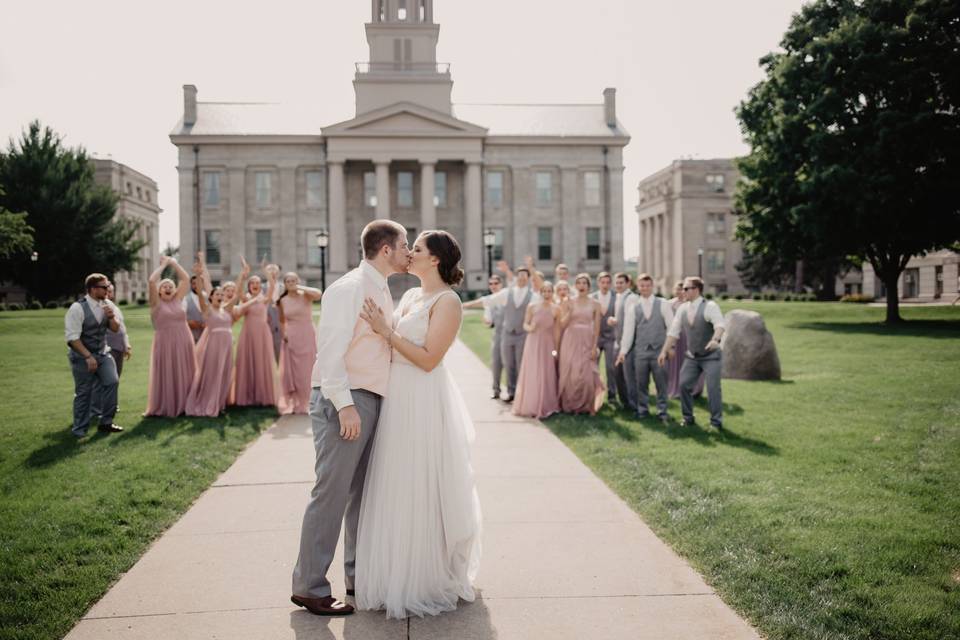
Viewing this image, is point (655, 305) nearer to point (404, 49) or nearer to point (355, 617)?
point (355, 617)

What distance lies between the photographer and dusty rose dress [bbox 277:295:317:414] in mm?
12656

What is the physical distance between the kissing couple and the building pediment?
55166 millimetres

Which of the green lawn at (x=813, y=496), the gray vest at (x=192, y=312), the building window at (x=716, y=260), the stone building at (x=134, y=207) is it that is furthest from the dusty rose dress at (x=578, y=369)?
the building window at (x=716, y=260)

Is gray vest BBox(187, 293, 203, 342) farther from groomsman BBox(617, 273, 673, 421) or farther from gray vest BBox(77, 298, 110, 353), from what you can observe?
groomsman BBox(617, 273, 673, 421)

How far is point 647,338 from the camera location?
38.8 ft

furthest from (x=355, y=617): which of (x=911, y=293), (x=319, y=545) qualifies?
(x=911, y=293)

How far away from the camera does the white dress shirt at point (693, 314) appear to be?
10.6 meters

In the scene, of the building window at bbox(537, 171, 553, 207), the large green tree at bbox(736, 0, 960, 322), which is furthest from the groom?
the building window at bbox(537, 171, 553, 207)

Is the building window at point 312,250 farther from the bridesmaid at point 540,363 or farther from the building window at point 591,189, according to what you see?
the bridesmaid at point 540,363

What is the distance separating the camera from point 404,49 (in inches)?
2493

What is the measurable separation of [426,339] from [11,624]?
300cm

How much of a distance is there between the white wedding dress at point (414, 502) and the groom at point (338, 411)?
14 centimetres

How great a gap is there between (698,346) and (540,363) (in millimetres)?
2664

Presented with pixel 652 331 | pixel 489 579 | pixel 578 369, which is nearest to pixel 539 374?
pixel 578 369
